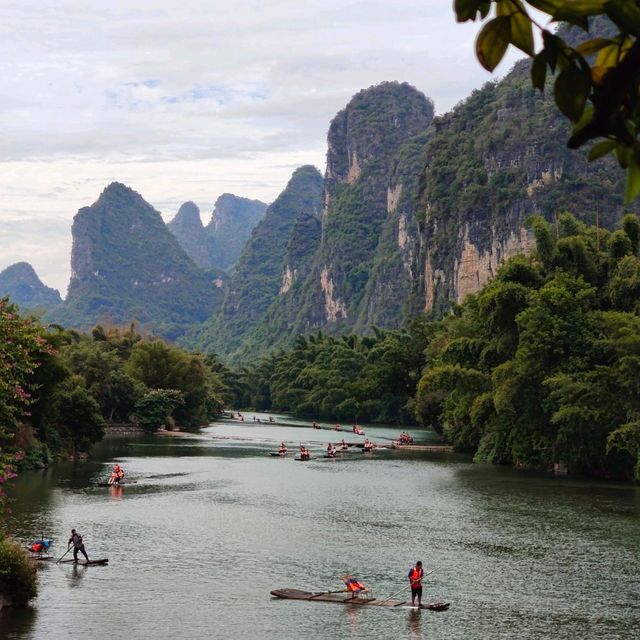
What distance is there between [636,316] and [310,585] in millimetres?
33886

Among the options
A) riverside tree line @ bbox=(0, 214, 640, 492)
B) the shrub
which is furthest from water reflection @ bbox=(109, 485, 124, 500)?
the shrub

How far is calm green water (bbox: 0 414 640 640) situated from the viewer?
24109 mm

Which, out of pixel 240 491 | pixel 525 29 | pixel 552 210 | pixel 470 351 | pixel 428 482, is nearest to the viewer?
pixel 525 29

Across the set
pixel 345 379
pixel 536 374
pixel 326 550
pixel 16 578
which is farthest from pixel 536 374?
pixel 345 379

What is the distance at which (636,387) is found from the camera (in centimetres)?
5019

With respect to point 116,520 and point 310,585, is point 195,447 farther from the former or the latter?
point 310,585

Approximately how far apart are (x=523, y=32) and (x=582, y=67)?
0.51 ft

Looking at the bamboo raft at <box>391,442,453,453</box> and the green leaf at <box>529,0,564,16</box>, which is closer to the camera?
the green leaf at <box>529,0,564,16</box>

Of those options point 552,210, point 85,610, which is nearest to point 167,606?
point 85,610

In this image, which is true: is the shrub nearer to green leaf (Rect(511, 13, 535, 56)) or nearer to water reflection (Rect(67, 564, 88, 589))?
water reflection (Rect(67, 564, 88, 589))

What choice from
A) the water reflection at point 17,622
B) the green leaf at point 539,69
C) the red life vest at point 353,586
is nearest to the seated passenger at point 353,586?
the red life vest at point 353,586

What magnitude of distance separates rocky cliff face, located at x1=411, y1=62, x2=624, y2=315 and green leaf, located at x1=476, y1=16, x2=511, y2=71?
146 metres

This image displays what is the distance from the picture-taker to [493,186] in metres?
168

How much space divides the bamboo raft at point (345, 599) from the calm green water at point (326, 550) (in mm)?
317
